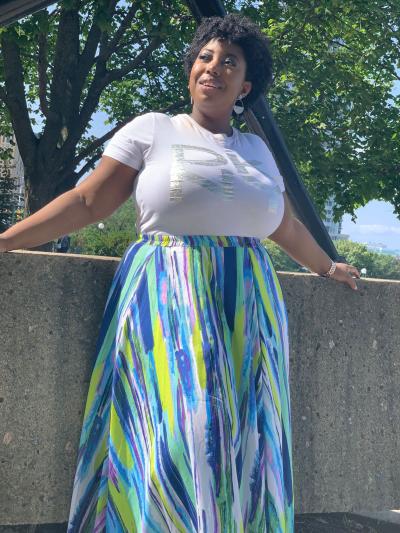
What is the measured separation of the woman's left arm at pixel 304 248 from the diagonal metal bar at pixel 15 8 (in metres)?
1.14

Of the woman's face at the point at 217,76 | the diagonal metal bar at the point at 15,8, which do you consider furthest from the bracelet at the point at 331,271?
the diagonal metal bar at the point at 15,8

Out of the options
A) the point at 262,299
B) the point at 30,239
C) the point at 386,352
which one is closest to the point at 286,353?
the point at 262,299

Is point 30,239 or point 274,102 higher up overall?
point 274,102

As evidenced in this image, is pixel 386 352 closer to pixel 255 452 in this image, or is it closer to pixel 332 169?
pixel 255 452

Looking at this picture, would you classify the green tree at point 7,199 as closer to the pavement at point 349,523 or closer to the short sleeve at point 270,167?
the pavement at point 349,523

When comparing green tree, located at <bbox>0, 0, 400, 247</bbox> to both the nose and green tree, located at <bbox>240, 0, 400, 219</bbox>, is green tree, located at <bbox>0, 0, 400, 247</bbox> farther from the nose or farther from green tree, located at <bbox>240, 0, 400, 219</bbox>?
the nose

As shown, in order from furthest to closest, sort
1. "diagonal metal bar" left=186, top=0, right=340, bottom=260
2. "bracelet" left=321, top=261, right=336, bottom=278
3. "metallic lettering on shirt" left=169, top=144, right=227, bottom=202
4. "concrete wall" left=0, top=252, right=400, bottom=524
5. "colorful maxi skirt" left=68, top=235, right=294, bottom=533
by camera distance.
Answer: "bracelet" left=321, top=261, right=336, bottom=278 → "diagonal metal bar" left=186, top=0, right=340, bottom=260 → "concrete wall" left=0, top=252, right=400, bottom=524 → "metallic lettering on shirt" left=169, top=144, right=227, bottom=202 → "colorful maxi skirt" left=68, top=235, right=294, bottom=533

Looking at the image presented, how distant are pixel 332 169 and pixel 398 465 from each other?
13.3m

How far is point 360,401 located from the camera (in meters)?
3.56

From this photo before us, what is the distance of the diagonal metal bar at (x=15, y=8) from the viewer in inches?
75.9

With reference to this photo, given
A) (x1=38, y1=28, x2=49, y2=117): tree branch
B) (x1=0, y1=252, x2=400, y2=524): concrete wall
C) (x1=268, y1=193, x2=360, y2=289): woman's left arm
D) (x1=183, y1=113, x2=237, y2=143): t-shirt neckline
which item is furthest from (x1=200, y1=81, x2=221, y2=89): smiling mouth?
(x1=38, y1=28, x2=49, y2=117): tree branch

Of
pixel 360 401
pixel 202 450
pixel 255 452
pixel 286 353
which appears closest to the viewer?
pixel 202 450

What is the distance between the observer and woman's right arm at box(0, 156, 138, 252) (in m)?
2.44

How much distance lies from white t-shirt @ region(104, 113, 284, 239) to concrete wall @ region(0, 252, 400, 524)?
452mm
